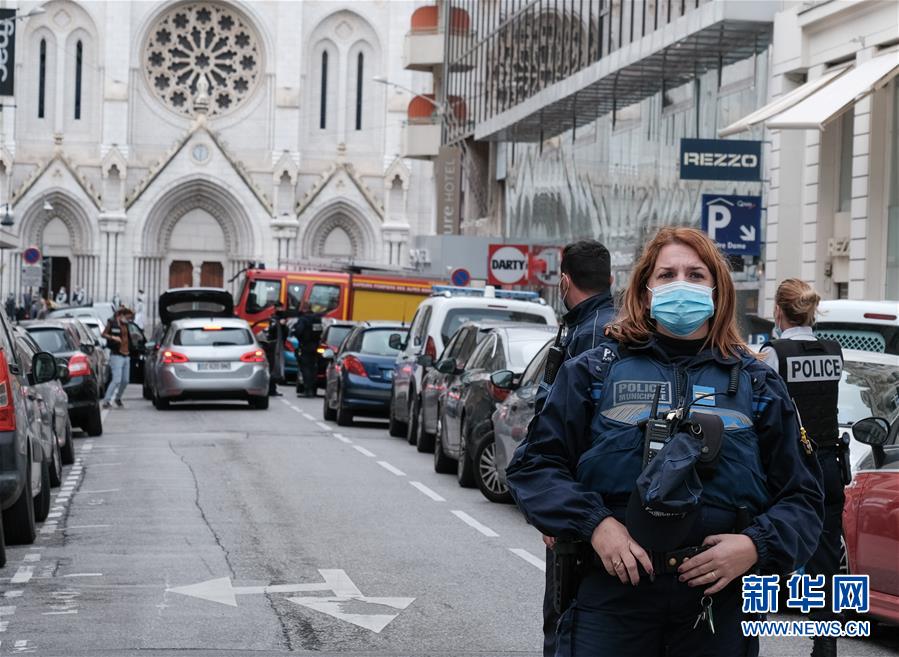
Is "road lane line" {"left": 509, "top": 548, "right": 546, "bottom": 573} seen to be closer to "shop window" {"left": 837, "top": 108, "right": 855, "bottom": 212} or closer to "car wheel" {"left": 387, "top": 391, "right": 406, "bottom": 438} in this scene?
"car wheel" {"left": 387, "top": 391, "right": 406, "bottom": 438}

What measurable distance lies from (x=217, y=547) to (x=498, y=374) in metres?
3.35

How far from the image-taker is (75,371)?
21.6 m

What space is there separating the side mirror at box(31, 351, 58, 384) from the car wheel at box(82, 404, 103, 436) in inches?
367

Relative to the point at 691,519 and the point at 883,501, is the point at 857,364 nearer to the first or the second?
the point at 883,501

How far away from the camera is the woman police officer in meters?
4.17

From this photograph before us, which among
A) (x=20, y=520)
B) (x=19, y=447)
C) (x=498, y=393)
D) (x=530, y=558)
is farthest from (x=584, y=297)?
(x=498, y=393)

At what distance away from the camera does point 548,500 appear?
4332 mm

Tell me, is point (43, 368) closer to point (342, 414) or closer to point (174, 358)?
point (342, 414)

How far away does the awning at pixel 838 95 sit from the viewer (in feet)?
67.6

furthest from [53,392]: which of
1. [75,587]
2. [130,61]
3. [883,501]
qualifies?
[130,61]

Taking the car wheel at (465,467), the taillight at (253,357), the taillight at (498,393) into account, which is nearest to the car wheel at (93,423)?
the taillight at (253,357)

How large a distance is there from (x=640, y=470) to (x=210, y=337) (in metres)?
24.5

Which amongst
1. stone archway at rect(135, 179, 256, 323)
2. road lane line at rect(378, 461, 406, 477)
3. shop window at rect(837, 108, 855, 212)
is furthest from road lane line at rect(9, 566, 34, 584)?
stone archway at rect(135, 179, 256, 323)

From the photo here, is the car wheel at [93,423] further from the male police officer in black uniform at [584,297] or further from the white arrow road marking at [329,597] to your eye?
the male police officer in black uniform at [584,297]
